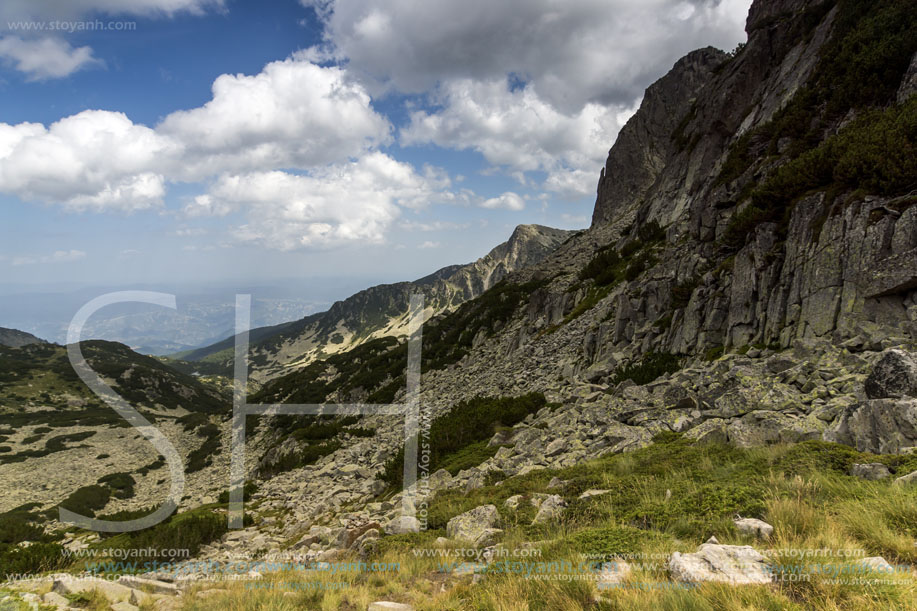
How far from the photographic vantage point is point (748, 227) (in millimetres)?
18656

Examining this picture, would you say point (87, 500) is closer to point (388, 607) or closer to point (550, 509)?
point (388, 607)

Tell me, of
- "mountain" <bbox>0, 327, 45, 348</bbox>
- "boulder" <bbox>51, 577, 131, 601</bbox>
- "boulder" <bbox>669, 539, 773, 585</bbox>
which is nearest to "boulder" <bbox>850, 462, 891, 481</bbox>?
"boulder" <bbox>669, 539, 773, 585</bbox>

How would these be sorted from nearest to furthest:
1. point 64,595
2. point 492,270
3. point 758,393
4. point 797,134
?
point 64,595, point 758,393, point 797,134, point 492,270

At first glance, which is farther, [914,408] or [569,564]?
[914,408]

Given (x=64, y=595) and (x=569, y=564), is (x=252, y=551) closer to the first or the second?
(x=64, y=595)

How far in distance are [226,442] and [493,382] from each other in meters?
41.4

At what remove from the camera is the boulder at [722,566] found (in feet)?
13.9

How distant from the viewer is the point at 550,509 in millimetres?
8383

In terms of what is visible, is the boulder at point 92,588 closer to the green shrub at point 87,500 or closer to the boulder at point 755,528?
the boulder at point 755,528

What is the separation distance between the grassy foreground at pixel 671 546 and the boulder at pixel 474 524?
265mm

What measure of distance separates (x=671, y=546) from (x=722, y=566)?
1107mm

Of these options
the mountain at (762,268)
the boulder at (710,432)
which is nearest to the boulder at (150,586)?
the mountain at (762,268)

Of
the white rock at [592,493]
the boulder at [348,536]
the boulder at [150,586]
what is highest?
the white rock at [592,493]

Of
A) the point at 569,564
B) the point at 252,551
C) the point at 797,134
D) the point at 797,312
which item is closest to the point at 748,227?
the point at 797,312
